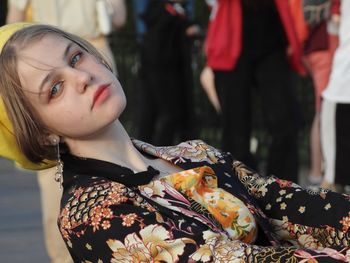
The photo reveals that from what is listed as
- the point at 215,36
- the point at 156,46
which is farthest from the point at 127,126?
the point at 215,36

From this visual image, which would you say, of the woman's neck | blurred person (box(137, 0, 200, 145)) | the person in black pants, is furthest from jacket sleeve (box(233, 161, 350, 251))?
blurred person (box(137, 0, 200, 145))

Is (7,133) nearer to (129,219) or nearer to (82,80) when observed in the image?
(82,80)

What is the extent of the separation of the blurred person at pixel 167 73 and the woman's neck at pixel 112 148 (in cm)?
499

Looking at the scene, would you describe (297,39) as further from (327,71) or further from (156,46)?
(156,46)

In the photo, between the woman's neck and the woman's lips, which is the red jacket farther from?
the woman's lips

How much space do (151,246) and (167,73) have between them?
18.2 ft

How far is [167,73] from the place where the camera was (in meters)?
7.59

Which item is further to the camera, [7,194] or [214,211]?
[7,194]

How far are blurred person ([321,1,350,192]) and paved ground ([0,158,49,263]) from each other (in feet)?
5.64

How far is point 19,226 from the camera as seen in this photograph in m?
6.02

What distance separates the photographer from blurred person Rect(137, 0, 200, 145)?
24.3 feet

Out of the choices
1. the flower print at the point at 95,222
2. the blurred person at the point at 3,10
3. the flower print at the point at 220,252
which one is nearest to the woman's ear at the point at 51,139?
the flower print at the point at 95,222

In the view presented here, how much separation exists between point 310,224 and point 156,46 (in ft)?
17.0

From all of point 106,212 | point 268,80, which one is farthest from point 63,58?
point 268,80
